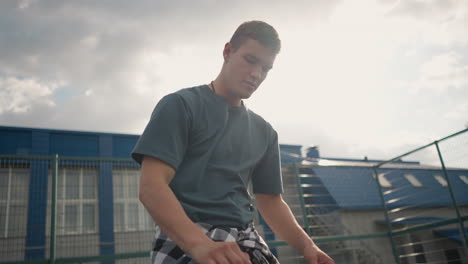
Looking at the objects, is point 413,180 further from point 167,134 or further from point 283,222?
point 167,134

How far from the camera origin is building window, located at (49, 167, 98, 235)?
562 cm

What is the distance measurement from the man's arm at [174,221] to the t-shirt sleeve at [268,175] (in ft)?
2.08

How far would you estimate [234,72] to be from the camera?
1.48m

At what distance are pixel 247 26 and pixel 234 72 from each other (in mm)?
214

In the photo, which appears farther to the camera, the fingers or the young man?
the young man

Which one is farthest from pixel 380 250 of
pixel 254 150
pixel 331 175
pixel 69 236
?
pixel 254 150

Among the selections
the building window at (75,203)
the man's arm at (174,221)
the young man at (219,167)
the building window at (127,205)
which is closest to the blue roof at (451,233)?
the building window at (127,205)

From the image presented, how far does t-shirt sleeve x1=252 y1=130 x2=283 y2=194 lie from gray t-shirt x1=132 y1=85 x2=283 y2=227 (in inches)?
4.2

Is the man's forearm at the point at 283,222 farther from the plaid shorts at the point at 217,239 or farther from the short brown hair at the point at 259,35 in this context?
→ the short brown hair at the point at 259,35

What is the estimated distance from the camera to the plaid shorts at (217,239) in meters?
1.12

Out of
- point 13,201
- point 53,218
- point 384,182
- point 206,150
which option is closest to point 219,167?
point 206,150

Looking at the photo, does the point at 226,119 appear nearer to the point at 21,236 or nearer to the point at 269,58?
the point at 269,58

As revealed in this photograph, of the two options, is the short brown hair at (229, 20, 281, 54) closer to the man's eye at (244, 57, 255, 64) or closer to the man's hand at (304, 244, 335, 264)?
the man's eye at (244, 57, 255, 64)

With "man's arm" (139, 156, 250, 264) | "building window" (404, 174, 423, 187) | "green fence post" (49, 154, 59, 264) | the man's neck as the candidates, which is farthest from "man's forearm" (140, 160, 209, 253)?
"building window" (404, 174, 423, 187)
